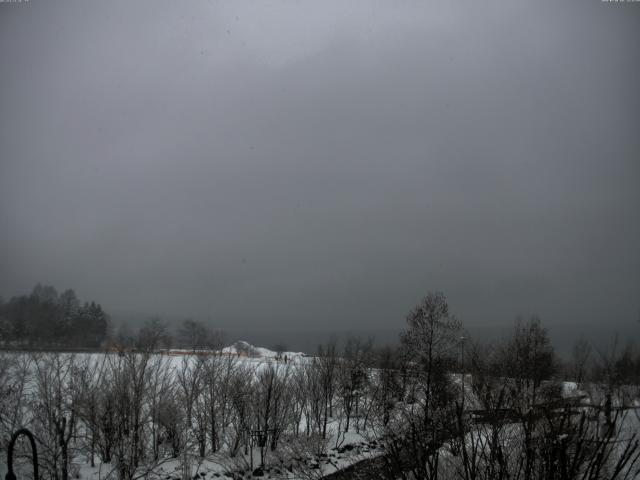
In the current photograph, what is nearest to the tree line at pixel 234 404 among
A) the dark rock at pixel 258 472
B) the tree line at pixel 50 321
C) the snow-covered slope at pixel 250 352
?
the dark rock at pixel 258 472

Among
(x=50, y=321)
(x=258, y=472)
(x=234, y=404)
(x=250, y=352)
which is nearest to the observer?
(x=258, y=472)

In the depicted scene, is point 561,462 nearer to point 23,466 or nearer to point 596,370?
point 23,466

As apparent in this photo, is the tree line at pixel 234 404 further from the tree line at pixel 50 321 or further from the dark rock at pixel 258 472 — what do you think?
the tree line at pixel 50 321

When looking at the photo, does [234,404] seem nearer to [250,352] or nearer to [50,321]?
[50,321]

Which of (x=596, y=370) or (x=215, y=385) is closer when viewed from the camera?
(x=215, y=385)

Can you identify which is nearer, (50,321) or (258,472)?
(258,472)

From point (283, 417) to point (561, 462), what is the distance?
23.5m

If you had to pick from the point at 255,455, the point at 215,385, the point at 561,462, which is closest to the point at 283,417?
→ the point at 255,455

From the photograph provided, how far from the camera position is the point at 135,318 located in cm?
14262

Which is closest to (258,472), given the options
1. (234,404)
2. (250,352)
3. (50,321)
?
(234,404)

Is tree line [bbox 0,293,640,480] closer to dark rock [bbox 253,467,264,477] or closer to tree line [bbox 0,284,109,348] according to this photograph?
dark rock [bbox 253,467,264,477]

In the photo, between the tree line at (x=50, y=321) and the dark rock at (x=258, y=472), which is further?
the tree line at (x=50, y=321)

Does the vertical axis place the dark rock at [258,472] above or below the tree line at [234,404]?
below

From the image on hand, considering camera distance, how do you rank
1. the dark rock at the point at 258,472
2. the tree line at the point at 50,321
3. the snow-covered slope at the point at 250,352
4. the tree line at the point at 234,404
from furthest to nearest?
the snow-covered slope at the point at 250,352, the tree line at the point at 50,321, the dark rock at the point at 258,472, the tree line at the point at 234,404
